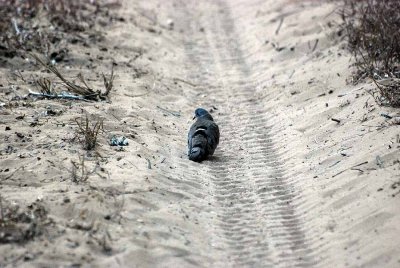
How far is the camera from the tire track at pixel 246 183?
5070mm

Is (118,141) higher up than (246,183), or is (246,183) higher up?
(118,141)

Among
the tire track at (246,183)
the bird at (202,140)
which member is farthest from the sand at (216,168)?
the bird at (202,140)

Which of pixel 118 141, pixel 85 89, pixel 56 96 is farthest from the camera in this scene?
pixel 85 89

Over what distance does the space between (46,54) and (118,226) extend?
447cm

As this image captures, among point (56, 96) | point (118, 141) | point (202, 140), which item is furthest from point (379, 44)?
point (56, 96)

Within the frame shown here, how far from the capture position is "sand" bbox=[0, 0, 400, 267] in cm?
488

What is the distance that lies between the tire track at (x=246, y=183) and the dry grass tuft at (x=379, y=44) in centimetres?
129

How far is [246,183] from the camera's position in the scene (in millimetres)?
6199

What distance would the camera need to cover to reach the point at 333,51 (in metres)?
8.92

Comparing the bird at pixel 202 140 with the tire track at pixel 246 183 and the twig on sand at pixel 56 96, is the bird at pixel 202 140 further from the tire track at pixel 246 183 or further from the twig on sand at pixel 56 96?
the twig on sand at pixel 56 96

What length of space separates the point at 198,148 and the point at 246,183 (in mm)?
650

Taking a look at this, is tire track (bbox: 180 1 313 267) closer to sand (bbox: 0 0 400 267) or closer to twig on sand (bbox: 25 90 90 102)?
sand (bbox: 0 0 400 267)

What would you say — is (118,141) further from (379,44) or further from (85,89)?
(379,44)

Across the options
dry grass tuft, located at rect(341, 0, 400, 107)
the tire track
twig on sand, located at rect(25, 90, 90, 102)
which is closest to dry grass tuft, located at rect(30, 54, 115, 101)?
twig on sand, located at rect(25, 90, 90, 102)
